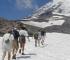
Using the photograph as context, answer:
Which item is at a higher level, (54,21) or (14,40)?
(54,21)

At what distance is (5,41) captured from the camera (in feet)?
53.3

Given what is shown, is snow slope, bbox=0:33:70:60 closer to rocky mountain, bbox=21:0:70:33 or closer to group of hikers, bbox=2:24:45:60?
group of hikers, bbox=2:24:45:60

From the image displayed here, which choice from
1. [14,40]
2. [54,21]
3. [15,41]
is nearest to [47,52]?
[15,41]

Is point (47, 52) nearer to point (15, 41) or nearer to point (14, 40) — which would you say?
point (15, 41)

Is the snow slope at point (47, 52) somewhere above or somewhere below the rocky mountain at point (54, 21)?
below

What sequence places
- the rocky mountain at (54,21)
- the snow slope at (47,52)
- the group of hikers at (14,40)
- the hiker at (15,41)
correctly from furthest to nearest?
the rocky mountain at (54,21), the snow slope at (47,52), the hiker at (15,41), the group of hikers at (14,40)

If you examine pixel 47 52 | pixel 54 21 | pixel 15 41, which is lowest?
pixel 47 52

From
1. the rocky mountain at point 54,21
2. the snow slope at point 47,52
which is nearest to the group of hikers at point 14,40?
the snow slope at point 47,52

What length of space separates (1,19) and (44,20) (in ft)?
25.6

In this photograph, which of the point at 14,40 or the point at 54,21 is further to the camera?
the point at 54,21

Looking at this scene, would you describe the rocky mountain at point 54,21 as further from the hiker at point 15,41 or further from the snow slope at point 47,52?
the hiker at point 15,41

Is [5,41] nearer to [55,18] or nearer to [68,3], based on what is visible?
[55,18]

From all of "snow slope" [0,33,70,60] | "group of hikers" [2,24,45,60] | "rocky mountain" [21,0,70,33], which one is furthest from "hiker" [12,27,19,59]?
"rocky mountain" [21,0,70,33]

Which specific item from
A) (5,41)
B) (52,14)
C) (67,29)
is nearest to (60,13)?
(52,14)
